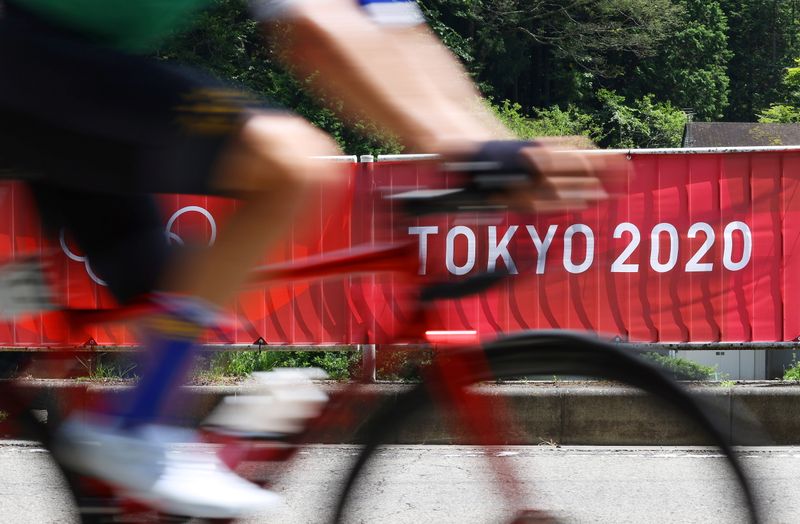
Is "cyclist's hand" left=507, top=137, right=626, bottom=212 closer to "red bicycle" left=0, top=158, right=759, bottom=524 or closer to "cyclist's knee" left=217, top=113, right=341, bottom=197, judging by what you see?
"red bicycle" left=0, top=158, right=759, bottom=524

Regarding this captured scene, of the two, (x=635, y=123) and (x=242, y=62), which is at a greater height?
(x=242, y=62)

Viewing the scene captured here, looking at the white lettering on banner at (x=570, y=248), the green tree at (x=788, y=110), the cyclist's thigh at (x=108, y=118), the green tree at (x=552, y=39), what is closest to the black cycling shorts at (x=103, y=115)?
the cyclist's thigh at (x=108, y=118)

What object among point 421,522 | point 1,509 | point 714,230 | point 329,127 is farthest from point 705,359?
point 329,127

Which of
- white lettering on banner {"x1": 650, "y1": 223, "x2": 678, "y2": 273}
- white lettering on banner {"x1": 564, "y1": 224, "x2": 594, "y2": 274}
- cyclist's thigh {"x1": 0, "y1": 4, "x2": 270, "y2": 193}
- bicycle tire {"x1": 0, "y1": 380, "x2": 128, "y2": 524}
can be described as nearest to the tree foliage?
white lettering on banner {"x1": 564, "y1": 224, "x2": 594, "y2": 274}

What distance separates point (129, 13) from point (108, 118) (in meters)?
0.19

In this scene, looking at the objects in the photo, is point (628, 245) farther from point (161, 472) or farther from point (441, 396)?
point (161, 472)

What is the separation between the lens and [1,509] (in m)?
5.48

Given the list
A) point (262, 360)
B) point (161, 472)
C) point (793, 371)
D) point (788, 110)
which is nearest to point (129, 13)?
point (161, 472)

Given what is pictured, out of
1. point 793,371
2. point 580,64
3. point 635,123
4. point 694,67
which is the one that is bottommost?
point 793,371

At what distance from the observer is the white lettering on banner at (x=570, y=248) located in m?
9.52

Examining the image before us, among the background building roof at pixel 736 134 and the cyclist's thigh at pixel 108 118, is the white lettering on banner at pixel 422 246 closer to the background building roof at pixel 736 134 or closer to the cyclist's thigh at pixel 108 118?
the cyclist's thigh at pixel 108 118

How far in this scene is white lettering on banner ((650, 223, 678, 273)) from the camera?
31.0 feet

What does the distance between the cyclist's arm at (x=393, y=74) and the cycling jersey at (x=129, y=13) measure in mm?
36

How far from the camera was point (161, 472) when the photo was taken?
84.5 inches
